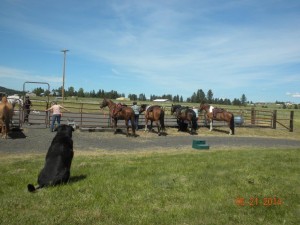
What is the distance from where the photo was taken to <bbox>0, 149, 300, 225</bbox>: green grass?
471cm

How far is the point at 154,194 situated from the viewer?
5898mm

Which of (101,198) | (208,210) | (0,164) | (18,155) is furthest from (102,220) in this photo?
(18,155)

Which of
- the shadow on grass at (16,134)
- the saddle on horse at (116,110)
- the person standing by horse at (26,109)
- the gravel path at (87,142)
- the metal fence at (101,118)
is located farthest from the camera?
the metal fence at (101,118)

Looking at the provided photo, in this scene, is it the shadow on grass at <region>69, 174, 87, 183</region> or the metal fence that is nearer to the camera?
the shadow on grass at <region>69, 174, 87, 183</region>

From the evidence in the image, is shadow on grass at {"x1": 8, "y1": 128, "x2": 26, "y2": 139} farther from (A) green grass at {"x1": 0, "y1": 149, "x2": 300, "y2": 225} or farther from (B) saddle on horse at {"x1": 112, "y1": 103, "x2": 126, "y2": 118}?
(A) green grass at {"x1": 0, "y1": 149, "x2": 300, "y2": 225}

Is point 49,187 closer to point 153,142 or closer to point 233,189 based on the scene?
point 233,189

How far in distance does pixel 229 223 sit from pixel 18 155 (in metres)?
8.89

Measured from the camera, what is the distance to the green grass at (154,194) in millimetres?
4711

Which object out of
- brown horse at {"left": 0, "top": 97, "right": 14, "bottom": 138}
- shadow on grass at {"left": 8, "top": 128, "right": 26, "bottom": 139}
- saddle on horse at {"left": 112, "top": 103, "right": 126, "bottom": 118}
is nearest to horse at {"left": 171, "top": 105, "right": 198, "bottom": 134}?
saddle on horse at {"left": 112, "top": 103, "right": 126, "bottom": 118}

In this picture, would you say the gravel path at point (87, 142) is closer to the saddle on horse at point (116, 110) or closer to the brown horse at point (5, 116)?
the brown horse at point (5, 116)

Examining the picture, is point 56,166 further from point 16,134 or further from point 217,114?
point 217,114

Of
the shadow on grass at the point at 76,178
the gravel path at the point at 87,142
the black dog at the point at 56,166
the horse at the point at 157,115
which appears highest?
the horse at the point at 157,115

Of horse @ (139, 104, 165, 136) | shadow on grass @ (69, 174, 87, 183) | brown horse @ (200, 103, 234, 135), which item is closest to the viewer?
shadow on grass @ (69, 174, 87, 183)

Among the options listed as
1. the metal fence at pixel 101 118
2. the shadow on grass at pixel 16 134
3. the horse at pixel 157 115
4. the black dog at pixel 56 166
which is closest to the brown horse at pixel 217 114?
the metal fence at pixel 101 118
